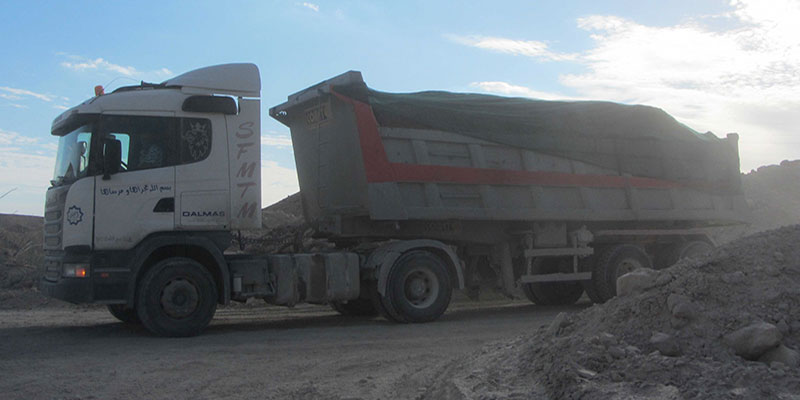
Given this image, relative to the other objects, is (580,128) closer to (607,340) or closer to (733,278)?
(733,278)

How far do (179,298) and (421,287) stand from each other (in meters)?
3.30

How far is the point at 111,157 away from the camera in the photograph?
8320mm

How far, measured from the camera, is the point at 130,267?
27.5 feet

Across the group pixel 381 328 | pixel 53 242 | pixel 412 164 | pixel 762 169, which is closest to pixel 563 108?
pixel 412 164

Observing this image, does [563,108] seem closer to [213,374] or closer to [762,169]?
[213,374]

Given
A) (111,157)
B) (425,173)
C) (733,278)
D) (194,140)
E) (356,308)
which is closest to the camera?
(733,278)

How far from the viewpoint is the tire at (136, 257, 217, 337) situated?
842cm

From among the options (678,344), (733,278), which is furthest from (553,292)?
(678,344)

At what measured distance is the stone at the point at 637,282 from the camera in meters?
5.57

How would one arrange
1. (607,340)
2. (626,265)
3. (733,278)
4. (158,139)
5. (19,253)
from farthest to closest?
(19,253), (626,265), (158,139), (733,278), (607,340)

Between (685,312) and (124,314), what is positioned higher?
(685,312)

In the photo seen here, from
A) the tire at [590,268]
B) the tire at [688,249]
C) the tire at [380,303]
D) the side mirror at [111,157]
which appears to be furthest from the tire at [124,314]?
the tire at [688,249]

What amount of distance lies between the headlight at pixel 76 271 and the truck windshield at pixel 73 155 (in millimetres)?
1023

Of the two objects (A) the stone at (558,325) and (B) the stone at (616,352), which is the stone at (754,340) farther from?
(A) the stone at (558,325)
